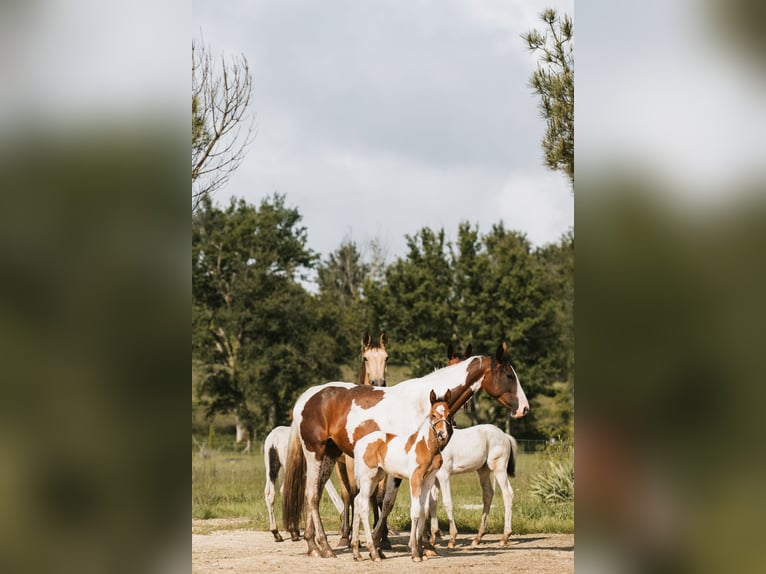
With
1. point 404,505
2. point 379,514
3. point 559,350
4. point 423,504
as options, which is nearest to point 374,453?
point 423,504

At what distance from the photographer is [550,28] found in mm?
10961

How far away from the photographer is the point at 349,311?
25719 millimetres

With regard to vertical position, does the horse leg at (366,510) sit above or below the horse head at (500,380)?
below

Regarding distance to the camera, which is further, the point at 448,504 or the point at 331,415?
the point at 448,504

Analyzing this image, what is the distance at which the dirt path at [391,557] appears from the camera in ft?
23.5

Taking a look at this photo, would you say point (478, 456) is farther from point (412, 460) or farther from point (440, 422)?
point (440, 422)

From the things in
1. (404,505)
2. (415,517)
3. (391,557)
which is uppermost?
(415,517)

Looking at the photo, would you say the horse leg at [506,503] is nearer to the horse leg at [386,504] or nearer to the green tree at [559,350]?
the horse leg at [386,504]

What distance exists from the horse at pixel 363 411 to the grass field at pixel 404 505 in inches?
104

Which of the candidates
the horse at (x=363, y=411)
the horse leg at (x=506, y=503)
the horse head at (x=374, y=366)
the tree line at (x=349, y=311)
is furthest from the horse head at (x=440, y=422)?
the tree line at (x=349, y=311)

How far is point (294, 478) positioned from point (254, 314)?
54.0ft

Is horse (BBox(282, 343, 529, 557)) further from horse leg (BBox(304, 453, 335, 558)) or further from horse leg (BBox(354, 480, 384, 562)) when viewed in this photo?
horse leg (BBox(354, 480, 384, 562))
